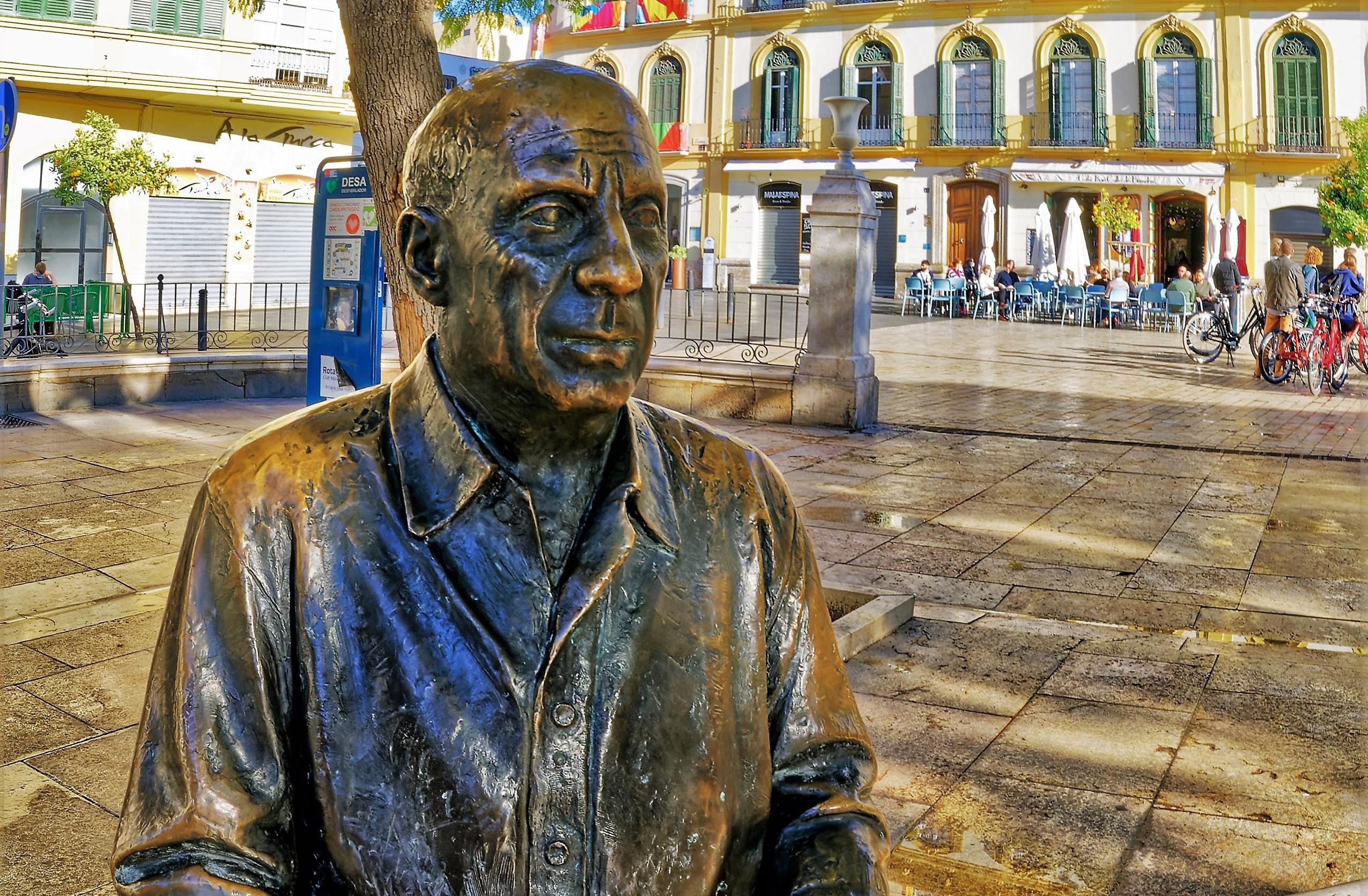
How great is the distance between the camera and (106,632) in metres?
4.82

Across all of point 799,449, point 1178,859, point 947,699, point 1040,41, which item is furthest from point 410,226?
point 1040,41

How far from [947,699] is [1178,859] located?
1227mm

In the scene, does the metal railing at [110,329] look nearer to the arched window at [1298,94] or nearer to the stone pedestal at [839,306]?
the stone pedestal at [839,306]

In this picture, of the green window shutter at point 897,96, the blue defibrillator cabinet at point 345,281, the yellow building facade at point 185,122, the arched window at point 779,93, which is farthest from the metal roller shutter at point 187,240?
the green window shutter at point 897,96

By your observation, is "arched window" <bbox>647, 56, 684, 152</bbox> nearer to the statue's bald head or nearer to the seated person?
the seated person

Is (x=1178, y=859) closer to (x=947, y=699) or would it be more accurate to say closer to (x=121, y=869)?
(x=947, y=699)

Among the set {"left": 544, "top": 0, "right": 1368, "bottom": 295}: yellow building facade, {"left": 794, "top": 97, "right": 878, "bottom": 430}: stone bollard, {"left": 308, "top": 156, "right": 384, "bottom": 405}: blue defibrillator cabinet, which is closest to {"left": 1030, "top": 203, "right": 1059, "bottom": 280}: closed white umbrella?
{"left": 544, "top": 0, "right": 1368, "bottom": 295}: yellow building facade

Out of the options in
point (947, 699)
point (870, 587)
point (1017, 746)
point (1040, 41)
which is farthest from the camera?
point (1040, 41)

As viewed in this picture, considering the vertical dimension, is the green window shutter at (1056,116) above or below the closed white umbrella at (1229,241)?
above

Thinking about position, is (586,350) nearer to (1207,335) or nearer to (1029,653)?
(1029,653)

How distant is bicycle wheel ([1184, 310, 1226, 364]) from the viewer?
18.0 metres

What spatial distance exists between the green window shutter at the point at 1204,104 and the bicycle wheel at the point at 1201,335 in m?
17.3

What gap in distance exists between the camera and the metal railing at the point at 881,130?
3607 centimetres

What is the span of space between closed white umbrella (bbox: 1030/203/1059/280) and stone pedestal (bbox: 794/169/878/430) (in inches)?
619
